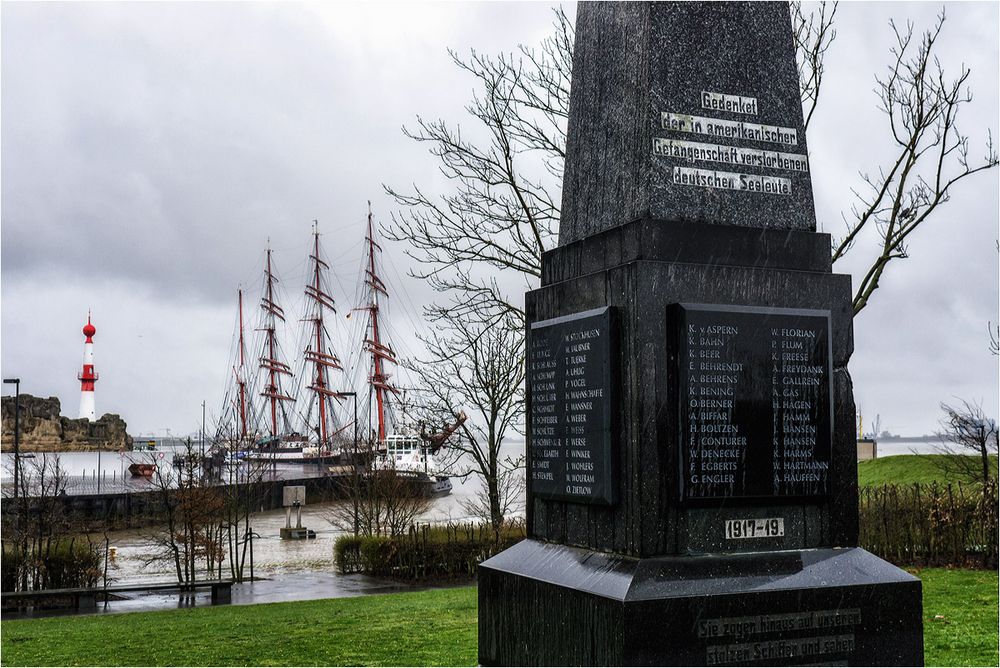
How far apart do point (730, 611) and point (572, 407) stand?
144 cm

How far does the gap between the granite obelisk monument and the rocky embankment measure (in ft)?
459

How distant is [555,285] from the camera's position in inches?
238

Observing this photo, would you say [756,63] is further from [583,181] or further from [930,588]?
[930,588]

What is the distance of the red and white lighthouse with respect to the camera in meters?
113

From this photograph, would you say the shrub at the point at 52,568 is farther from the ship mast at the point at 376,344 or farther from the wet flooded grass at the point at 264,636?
the ship mast at the point at 376,344

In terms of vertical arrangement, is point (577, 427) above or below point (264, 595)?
above

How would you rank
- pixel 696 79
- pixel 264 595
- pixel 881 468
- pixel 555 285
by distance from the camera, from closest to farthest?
pixel 696 79, pixel 555 285, pixel 264 595, pixel 881 468

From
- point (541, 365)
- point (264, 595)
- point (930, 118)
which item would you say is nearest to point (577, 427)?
point (541, 365)

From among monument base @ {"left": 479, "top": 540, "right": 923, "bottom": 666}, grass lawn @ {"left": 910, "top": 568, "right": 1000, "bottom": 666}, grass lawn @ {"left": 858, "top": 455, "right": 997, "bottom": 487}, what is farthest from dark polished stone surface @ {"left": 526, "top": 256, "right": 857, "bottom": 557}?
grass lawn @ {"left": 858, "top": 455, "right": 997, "bottom": 487}

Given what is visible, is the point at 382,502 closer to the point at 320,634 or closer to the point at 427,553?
the point at 427,553

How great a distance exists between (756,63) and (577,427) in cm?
236

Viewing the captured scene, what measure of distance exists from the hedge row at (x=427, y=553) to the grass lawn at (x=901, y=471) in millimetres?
12665

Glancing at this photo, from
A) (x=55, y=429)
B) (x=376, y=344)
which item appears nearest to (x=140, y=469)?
(x=376, y=344)

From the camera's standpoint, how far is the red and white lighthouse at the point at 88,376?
371 ft
